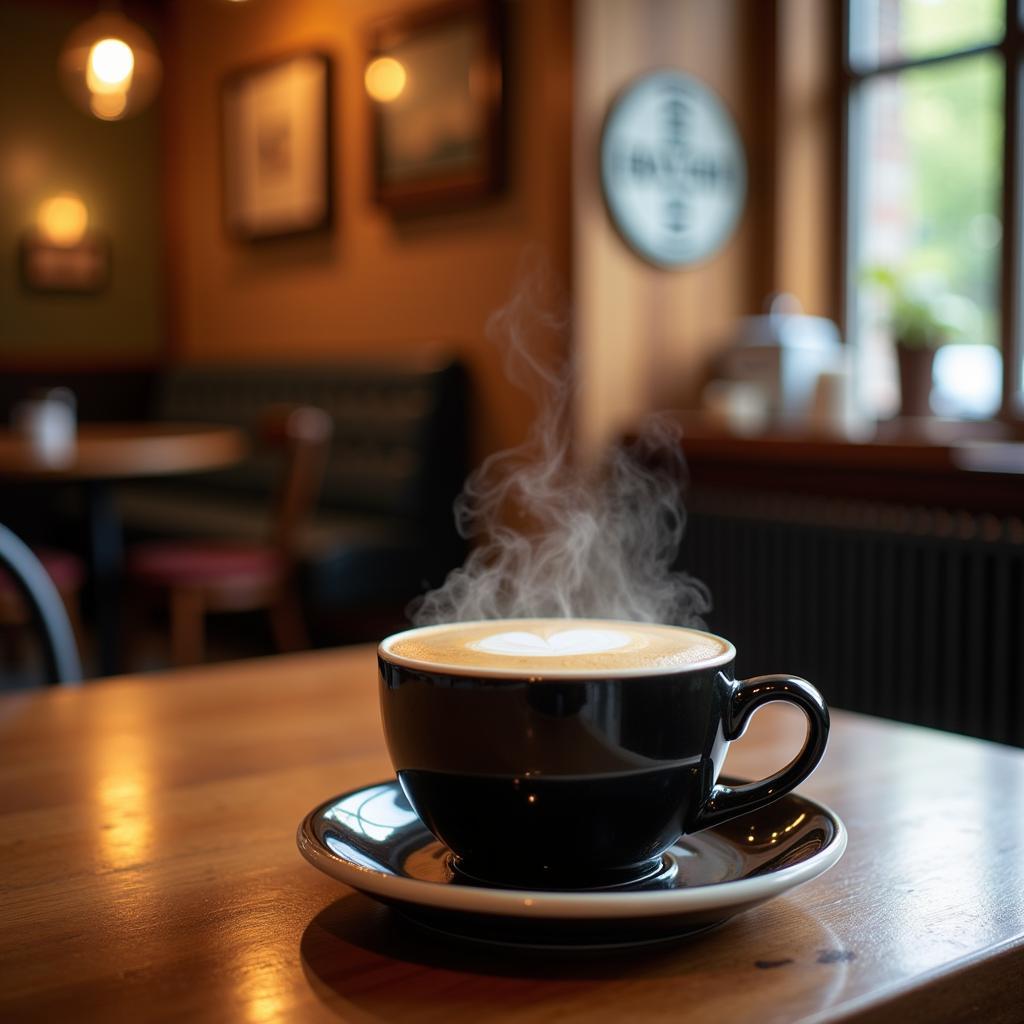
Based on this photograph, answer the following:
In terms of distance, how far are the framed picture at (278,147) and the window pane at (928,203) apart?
2.13 m

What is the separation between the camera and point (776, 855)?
62 cm

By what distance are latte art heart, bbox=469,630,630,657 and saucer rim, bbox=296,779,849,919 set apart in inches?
4.4

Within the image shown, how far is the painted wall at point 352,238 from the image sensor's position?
161 inches

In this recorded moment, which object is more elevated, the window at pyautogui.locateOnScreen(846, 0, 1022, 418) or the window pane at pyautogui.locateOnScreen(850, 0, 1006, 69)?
the window pane at pyautogui.locateOnScreen(850, 0, 1006, 69)

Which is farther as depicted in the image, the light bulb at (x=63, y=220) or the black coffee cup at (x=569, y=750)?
the light bulb at (x=63, y=220)

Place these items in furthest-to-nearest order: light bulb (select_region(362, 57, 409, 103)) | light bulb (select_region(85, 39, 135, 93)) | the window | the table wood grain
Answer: light bulb (select_region(362, 57, 409, 103)) → light bulb (select_region(85, 39, 135, 93)) → the window → the table wood grain

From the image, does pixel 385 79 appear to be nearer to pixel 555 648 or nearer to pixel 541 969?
pixel 555 648

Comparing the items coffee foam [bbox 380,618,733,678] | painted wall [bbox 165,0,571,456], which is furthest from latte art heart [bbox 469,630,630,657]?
painted wall [bbox 165,0,571,456]

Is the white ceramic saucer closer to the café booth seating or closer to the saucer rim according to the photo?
the saucer rim

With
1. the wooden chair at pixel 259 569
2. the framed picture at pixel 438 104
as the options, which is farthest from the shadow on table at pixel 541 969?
the framed picture at pixel 438 104

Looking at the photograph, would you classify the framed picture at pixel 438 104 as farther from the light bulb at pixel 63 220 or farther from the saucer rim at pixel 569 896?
the saucer rim at pixel 569 896

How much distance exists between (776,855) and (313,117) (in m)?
4.92

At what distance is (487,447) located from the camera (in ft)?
14.5

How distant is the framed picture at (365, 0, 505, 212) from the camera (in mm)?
4211
